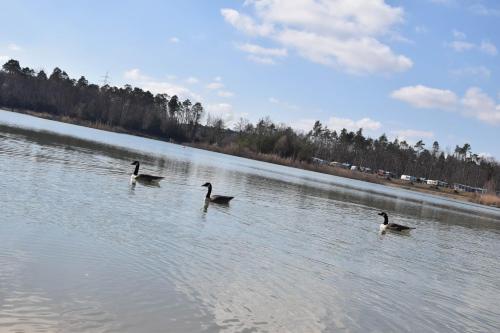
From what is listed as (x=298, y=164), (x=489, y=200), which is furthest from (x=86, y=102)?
(x=489, y=200)

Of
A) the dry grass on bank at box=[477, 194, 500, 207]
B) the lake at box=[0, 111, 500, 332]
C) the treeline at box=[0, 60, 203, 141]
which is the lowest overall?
the lake at box=[0, 111, 500, 332]

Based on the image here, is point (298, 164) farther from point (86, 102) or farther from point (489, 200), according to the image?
point (86, 102)

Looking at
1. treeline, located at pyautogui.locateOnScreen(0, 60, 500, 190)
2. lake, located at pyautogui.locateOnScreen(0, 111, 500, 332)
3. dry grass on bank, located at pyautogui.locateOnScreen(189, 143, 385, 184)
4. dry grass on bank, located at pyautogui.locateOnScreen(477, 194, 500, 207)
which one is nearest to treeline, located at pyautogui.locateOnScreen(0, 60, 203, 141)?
treeline, located at pyautogui.locateOnScreen(0, 60, 500, 190)

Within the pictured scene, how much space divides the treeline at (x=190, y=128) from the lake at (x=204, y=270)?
101 m

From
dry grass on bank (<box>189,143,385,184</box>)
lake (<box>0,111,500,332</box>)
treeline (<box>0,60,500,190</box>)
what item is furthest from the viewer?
treeline (<box>0,60,500,190</box>)

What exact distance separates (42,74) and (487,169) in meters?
150

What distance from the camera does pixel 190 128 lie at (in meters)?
174

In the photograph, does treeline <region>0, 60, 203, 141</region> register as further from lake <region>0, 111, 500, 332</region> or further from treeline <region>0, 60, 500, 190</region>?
lake <region>0, 111, 500, 332</region>

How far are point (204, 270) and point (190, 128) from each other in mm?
165516

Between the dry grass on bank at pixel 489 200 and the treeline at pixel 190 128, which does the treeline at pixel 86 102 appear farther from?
the dry grass on bank at pixel 489 200

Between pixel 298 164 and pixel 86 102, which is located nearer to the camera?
pixel 298 164

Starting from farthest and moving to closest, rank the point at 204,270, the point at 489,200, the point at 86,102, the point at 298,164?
the point at 86,102 → the point at 298,164 → the point at 489,200 → the point at 204,270

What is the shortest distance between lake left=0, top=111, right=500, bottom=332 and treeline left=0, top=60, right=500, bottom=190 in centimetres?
10068

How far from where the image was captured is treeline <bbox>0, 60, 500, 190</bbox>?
460ft
